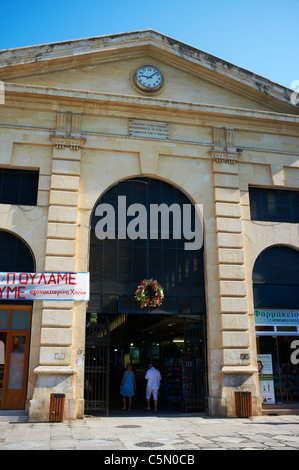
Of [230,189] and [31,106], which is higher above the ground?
[31,106]

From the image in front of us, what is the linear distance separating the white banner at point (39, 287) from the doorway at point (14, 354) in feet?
2.00

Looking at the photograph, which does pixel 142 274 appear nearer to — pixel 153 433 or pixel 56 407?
pixel 56 407

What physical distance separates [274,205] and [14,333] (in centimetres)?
A: 1174

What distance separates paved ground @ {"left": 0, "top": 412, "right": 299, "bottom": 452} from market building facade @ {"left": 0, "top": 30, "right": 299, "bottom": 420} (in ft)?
3.77

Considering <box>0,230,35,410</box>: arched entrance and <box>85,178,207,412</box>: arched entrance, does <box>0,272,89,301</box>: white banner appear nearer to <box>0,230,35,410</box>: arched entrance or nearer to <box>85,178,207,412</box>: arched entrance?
<box>0,230,35,410</box>: arched entrance

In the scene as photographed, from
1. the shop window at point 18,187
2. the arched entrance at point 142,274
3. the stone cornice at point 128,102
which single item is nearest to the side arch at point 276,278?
the arched entrance at point 142,274

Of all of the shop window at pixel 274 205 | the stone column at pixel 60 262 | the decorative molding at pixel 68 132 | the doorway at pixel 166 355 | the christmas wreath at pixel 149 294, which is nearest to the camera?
the stone column at pixel 60 262

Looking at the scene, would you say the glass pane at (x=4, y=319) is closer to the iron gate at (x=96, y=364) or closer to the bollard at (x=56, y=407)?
the iron gate at (x=96, y=364)

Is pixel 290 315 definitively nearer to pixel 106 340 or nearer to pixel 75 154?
pixel 106 340

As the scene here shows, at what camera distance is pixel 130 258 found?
16734 mm

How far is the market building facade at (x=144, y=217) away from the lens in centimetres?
1540

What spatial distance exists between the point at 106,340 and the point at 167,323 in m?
5.15

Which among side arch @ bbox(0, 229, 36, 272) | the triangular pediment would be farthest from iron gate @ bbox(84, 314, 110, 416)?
the triangular pediment
